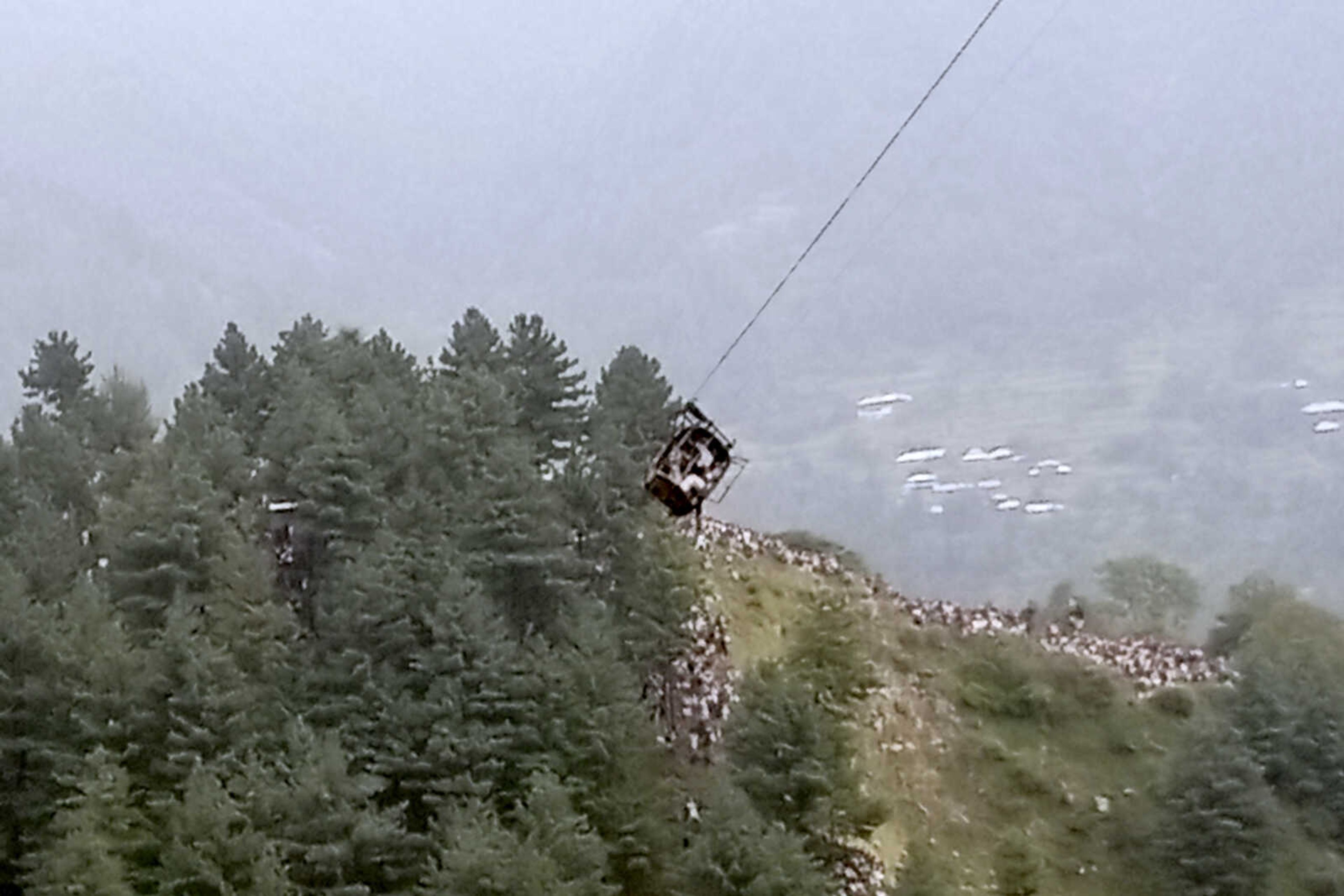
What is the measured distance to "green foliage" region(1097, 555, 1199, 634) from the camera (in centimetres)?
5131

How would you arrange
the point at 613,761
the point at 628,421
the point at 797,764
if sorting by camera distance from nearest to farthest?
the point at 797,764 < the point at 613,761 < the point at 628,421

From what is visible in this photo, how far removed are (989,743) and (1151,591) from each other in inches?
761

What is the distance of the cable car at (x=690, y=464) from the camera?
22.0m

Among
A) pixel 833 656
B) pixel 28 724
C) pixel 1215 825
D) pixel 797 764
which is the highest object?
pixel 1215 825

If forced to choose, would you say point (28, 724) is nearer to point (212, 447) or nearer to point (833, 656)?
point (212, 447)

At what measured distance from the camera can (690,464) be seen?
871 inches

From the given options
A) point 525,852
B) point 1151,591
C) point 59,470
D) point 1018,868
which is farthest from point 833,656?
point 1151,591

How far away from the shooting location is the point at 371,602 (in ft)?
85.0

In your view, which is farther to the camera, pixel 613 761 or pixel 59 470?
pixel 59 470

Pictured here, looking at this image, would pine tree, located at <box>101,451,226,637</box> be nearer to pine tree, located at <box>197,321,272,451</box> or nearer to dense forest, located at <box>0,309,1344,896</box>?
dense forest, located at <box>0,309,1344,896</box>

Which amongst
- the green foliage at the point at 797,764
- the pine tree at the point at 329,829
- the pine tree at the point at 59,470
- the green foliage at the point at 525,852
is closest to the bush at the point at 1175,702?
the green foliage at the point at 797,764

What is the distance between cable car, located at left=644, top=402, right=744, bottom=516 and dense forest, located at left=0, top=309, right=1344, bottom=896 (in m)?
4.85

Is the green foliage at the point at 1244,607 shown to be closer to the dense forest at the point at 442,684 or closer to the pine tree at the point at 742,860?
the dense forest at the point at 442,684

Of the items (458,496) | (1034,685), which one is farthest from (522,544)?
(1034,685)
